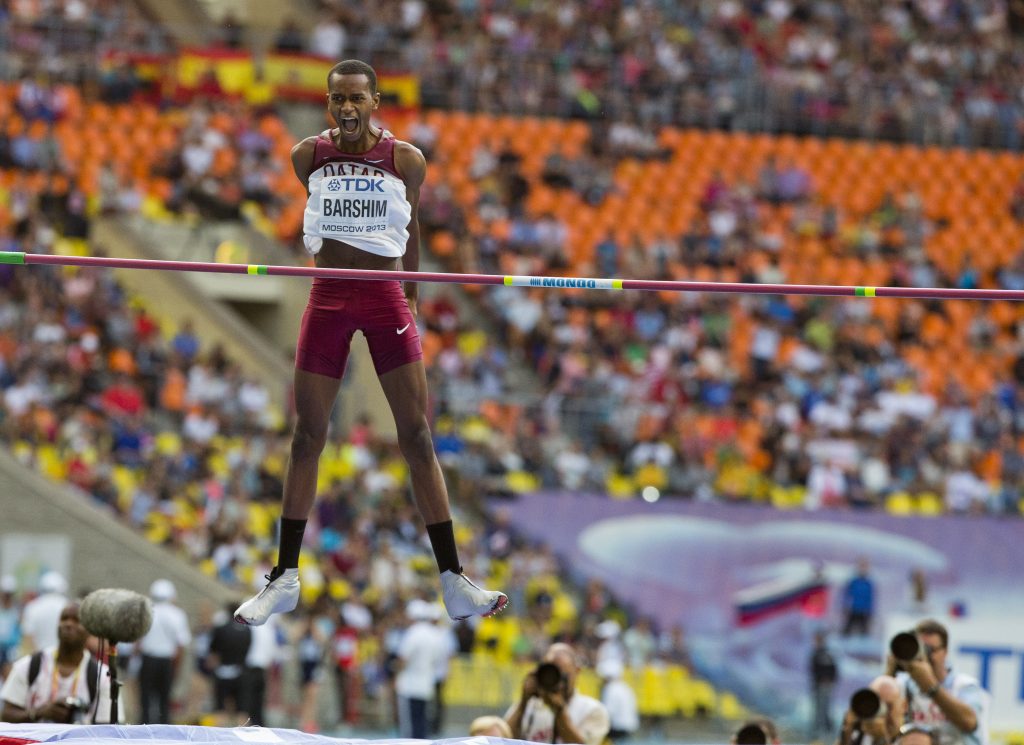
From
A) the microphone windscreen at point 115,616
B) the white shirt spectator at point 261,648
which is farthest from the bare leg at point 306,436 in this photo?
the white shirt spectator at point 261,648

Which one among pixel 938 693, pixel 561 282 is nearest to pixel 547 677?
pixel 938 693

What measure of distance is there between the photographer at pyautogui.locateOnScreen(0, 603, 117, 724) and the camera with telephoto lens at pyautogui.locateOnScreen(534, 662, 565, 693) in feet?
7.22

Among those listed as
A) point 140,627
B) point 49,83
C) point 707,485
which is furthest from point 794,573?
point 140,627

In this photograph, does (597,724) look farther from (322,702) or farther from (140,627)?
(322,702)

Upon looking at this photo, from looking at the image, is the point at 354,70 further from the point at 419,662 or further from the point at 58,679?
the point at 419,662

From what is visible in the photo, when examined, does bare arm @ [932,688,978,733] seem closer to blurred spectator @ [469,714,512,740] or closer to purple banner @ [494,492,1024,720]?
blurred spectator @ [469,714,512,740]

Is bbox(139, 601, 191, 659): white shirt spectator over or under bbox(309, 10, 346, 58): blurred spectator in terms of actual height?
under

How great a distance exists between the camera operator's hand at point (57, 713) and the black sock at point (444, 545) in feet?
6.96

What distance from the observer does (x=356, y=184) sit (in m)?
8.26

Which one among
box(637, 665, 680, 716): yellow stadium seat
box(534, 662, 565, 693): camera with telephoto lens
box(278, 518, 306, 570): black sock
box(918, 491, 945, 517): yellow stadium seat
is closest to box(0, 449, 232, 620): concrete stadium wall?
box(637, 665, 680, 716): yellow stadium seat

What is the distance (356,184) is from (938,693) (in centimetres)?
373

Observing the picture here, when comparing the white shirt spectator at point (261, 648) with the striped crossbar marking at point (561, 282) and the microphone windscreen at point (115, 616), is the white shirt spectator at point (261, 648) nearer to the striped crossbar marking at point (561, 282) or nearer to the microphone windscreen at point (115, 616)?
the microphone windscreen at point (115, 616)

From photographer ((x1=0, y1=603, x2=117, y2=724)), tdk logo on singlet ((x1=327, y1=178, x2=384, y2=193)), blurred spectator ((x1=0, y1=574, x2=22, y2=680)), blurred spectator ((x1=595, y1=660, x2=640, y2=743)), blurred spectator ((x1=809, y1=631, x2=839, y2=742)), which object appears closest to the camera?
tdk logo on singlet ((x1=327, y1=178, x2=384, y2=193))

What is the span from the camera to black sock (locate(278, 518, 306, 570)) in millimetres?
8594
